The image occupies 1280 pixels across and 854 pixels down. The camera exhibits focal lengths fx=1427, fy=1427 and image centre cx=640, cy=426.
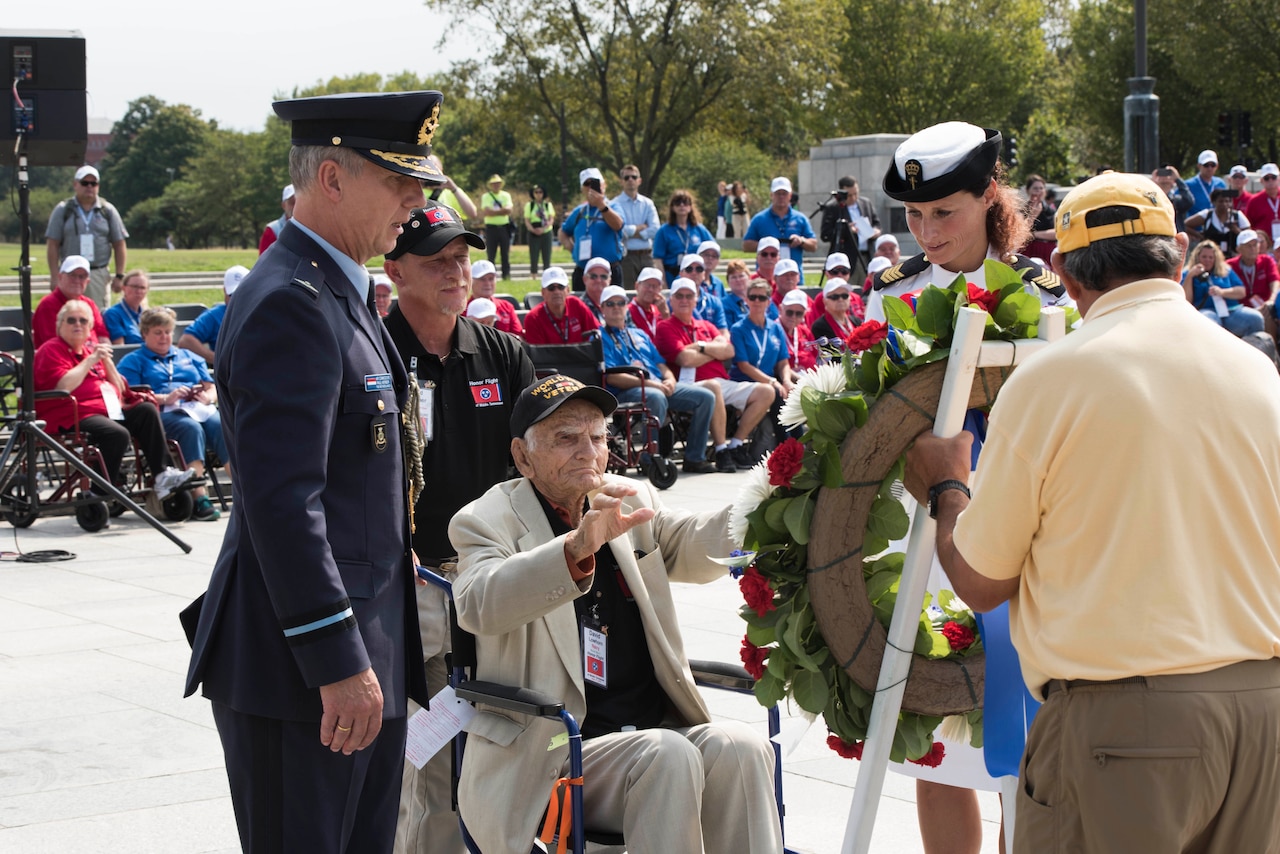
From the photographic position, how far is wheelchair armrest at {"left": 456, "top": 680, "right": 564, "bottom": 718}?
137 inches

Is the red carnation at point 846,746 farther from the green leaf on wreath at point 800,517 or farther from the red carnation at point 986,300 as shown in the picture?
the red carnation at point 986,300

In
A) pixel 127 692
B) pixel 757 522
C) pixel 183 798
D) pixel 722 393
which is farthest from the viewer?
pixel 722 393

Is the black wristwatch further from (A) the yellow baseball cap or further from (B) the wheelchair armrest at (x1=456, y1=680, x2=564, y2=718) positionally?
(B) the wheelchair armrest at (x1=456, y1=680, x2=564, y2=718)

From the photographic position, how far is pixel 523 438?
13.1ft

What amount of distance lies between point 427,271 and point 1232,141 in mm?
35719

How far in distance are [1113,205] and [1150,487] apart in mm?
526

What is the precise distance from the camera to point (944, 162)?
3.64 m

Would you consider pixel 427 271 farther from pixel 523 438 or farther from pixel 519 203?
pixel 519 203

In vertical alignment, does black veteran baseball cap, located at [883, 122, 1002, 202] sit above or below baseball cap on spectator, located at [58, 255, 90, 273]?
above

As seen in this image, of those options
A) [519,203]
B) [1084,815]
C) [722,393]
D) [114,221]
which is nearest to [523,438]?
[1084,815]

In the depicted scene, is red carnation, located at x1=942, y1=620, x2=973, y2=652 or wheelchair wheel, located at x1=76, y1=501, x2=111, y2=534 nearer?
red carnation, located at x1=942, y1=620, x2=973, y2=652

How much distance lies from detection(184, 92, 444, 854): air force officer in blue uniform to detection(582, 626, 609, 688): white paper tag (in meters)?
0.84

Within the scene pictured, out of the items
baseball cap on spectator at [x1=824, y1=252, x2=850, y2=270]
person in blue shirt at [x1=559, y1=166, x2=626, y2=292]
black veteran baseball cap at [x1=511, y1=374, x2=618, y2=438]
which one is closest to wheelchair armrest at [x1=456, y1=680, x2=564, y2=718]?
black veteran baseball cap at [x1=511, y1=374, x2=618, y2=438]

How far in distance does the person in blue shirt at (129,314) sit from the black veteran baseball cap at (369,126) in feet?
33.4
